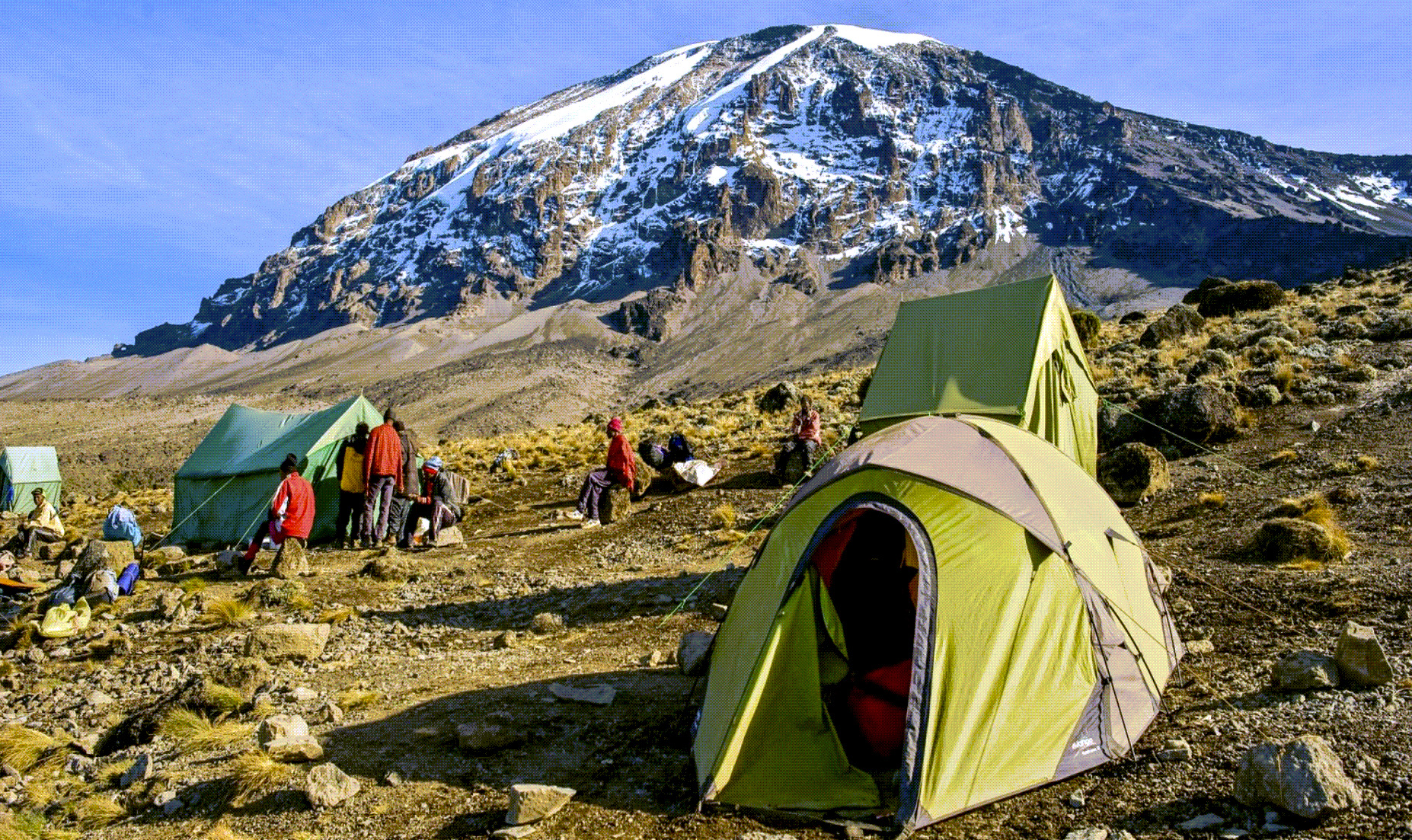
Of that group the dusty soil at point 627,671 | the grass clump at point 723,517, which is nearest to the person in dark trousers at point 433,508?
the dusty soil at point 627,671

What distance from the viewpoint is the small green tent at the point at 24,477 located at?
28078mm

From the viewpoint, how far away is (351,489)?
13094 mm

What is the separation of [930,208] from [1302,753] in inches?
7766

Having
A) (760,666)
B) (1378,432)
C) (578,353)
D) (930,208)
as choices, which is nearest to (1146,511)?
(1378,432)

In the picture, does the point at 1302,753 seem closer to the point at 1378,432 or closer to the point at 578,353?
the point at 1378,432

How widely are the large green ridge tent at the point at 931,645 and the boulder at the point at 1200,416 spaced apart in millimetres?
7781

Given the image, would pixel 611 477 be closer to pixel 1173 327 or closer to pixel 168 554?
pixel 168 554

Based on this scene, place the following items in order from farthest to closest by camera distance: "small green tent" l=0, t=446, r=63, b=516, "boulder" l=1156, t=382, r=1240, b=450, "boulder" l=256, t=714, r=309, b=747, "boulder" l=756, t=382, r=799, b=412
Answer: "small green tent" l=0, t=446, r=63, b=516
"boulder" l=756, t=382, r=799, b=412
"boulder" l=1156, t=382, r=1240, b=450
"boulder" l=256, t=714, r=309, b=747

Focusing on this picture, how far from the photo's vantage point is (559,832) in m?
4.56

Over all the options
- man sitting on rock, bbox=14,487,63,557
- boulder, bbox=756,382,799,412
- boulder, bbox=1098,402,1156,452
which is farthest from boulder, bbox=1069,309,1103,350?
man sitting on rock, bbox=14,487,63,557

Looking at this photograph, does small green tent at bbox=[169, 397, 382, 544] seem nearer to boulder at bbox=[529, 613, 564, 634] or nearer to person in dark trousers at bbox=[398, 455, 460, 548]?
person in dark trousers at bbox=[398, 455, 460, 548]

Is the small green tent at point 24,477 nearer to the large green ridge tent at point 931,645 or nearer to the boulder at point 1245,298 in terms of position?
the large green ridge tent at point 931,645

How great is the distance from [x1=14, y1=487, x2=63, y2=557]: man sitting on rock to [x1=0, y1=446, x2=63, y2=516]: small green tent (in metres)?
12.4

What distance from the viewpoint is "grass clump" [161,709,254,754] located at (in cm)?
611
